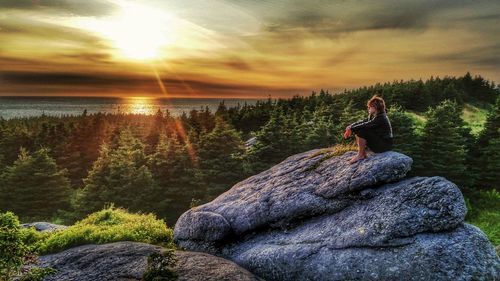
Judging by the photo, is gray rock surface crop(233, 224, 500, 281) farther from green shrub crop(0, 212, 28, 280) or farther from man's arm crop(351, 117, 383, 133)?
green shrub crop(0, 212, 28, 280)

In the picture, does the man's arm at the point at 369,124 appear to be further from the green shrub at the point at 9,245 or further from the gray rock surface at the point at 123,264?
the green shrub at the point at 9,245

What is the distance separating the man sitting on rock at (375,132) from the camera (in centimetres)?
1335

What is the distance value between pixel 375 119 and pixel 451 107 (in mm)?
24310

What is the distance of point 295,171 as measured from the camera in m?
15.8

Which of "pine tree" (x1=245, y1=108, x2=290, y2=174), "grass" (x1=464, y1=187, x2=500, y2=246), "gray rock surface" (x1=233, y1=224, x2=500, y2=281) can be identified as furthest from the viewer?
"pine tree" (x1=245, y1=108, x2=290, y2=174)

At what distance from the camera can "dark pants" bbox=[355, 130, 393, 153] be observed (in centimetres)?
1335

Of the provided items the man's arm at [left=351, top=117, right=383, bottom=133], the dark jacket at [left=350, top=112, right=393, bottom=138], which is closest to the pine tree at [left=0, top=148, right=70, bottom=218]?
the man's arm at [left=351, top=117, right=383, bottom=133]

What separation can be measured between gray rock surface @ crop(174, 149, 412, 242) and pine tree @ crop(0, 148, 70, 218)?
1353 inches

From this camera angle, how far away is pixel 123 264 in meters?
12.9

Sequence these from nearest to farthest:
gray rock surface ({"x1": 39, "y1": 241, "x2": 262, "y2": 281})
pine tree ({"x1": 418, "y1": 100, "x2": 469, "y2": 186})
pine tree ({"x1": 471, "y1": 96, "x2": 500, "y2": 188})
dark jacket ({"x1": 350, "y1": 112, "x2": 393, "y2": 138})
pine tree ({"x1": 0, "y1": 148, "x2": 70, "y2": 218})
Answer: gray rock surface ({"x1": 39, "y1": 241, "x2": 262, "y2": 281}) → dark jacket ({"x1": 350, "y1": 112, "x2": 393, "y2": 138}) → pine tree ({"x1": 418, "y1": 100, "x2": 469, "y2": 186}) → pine tree ({"x1": 471, "y1": 96, "x2": 500, "y2": 188}) → pine tree ({"x1": 0, "y1": 148, "x2": 70, "y2": 218})

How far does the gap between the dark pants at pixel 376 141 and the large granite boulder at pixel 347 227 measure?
26 cm

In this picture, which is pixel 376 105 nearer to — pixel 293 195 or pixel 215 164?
pixel 293 195

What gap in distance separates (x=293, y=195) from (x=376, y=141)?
3.39 metres

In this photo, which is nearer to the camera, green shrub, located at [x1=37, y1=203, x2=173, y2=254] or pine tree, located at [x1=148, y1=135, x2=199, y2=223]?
green shrub, located at [x1=37, y1=203, x2=173, y2=254]
